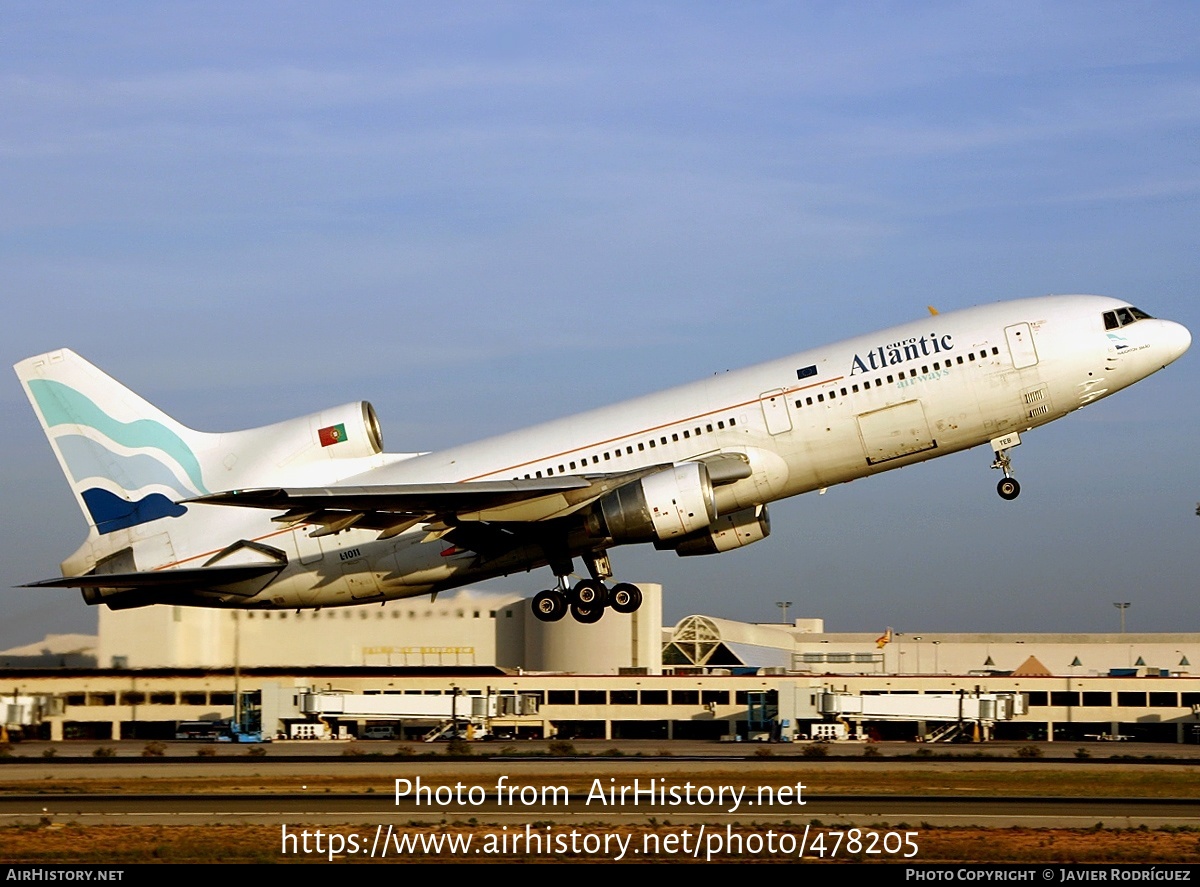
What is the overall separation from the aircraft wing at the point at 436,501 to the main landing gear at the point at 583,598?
2763mm

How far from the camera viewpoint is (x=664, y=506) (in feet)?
126

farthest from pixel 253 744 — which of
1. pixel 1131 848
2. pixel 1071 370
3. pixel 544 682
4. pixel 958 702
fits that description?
pixel 1131 848

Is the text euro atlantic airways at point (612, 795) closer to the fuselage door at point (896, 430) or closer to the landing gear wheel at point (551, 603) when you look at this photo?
the landing gear wheel at point (551, 603)

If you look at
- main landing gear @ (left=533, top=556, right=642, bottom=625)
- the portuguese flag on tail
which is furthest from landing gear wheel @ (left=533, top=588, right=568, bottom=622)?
the portuguese flag on tail

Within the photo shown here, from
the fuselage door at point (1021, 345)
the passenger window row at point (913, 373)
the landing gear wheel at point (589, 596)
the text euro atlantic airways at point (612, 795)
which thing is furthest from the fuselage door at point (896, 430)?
the text euro atlantic airways at point (612, 795)

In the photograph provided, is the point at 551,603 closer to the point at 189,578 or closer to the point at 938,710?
the point at 189,578

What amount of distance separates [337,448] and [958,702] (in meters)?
35.0

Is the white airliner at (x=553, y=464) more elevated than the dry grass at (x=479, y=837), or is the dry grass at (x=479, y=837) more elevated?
the white airliner at (x=553, y=464)

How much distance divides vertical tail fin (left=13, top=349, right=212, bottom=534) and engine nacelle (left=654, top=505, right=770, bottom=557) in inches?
572

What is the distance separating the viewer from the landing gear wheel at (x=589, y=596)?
42.1 m

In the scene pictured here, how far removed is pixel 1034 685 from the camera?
3022 inches

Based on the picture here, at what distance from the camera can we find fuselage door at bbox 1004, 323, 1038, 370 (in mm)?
38344

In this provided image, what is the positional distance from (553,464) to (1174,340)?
648 inches

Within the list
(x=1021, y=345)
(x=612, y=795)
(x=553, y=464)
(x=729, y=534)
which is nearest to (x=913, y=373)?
(x=1021, y=345)
